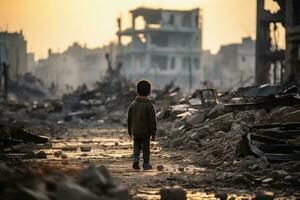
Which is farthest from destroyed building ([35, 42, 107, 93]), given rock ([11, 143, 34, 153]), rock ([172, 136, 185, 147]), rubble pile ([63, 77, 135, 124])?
rock ([11, 143, 34, 153])

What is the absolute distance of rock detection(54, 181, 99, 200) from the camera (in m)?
4.64

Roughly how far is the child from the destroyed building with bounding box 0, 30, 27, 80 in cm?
6689

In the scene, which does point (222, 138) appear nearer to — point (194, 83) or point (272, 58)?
point (272, 58)

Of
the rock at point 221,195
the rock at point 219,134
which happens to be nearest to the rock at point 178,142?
the rock at point 219,134

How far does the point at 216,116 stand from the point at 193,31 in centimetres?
6897

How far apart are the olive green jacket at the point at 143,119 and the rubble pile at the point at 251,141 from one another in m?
1.20

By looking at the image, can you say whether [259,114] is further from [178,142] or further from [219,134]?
[178,142]

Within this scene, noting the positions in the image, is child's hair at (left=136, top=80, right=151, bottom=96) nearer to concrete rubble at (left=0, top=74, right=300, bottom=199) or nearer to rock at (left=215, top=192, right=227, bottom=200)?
concrete rubble at (left=0, top=74, right=300, bottom=199)

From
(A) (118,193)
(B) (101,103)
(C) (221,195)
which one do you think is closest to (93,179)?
(A) (118,193)

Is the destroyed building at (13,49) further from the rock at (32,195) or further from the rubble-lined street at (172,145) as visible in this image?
the rock at (32,195)

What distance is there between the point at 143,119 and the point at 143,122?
5cm

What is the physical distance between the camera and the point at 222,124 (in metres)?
15.2

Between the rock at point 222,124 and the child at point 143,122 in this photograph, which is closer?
the child at point 143,122

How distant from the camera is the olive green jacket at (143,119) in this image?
10.1 metres
